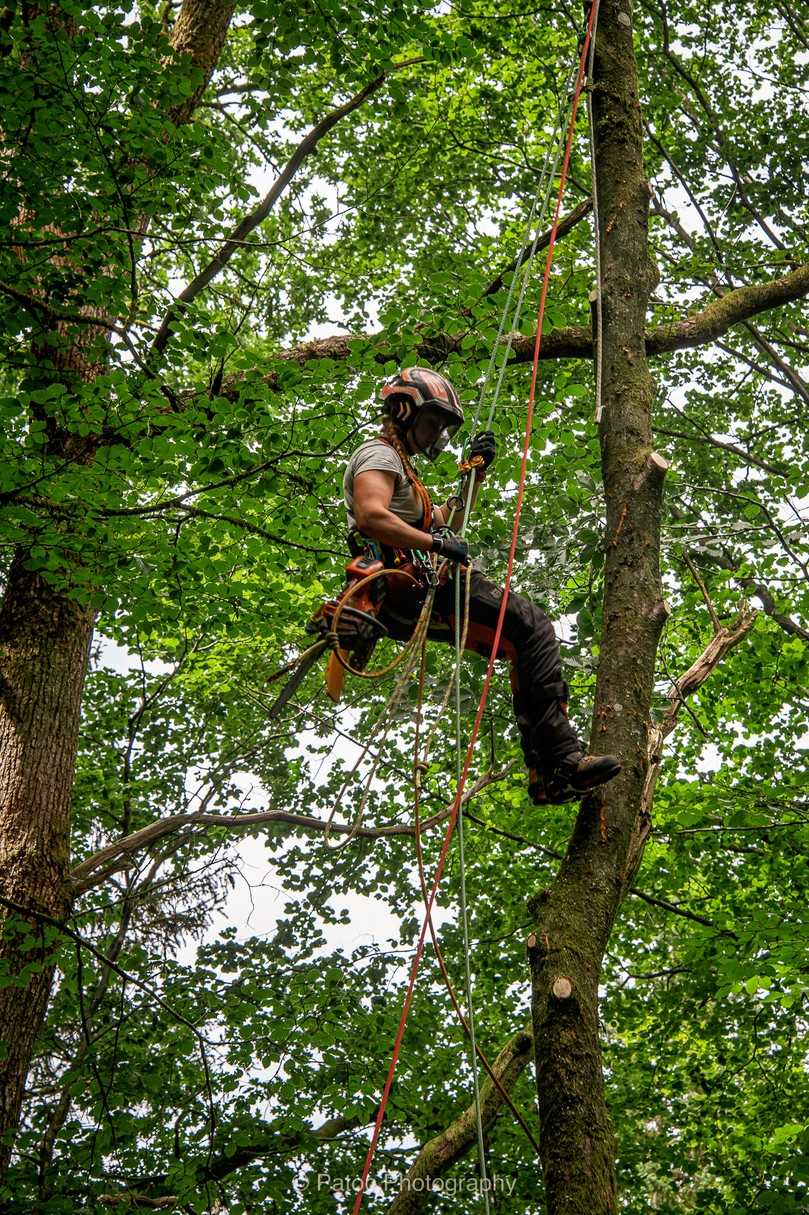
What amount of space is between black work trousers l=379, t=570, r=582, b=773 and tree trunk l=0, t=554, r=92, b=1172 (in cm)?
258

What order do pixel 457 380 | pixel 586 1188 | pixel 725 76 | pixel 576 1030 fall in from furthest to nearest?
pixel 725 76
pixel 457 380
pixel 576 1030
pixel 586 1188

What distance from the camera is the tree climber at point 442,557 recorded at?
3777 millimetres

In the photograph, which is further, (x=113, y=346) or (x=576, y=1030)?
(x=113, y=346)

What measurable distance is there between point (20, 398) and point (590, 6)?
3.28 m

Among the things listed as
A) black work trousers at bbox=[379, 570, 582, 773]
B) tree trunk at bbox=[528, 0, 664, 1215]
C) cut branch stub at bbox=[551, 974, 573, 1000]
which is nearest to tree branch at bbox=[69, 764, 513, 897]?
black work trousers at bbox=[379, 570, 582, 773]

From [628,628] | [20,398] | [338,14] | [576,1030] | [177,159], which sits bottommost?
[576,1030]

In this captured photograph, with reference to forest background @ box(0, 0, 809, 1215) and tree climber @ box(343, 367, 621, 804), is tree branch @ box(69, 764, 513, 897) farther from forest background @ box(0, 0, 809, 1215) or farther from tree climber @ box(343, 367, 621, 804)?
tree climber @ box(343, 367, 621, 804)

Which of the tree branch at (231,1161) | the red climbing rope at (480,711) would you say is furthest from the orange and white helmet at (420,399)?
the tree branch at (231,1161)

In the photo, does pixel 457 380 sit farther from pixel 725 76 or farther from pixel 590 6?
pixel 725 76

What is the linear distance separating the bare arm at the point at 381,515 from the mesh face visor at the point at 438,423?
0.37m

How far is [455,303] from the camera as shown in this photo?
691 cm

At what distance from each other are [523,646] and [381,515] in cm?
75

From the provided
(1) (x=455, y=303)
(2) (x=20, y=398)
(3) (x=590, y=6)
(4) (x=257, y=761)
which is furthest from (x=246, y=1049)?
(3) (x=590, y=6)

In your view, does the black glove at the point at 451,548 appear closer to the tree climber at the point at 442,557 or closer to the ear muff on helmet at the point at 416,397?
the tree climber at the point at 442,557
